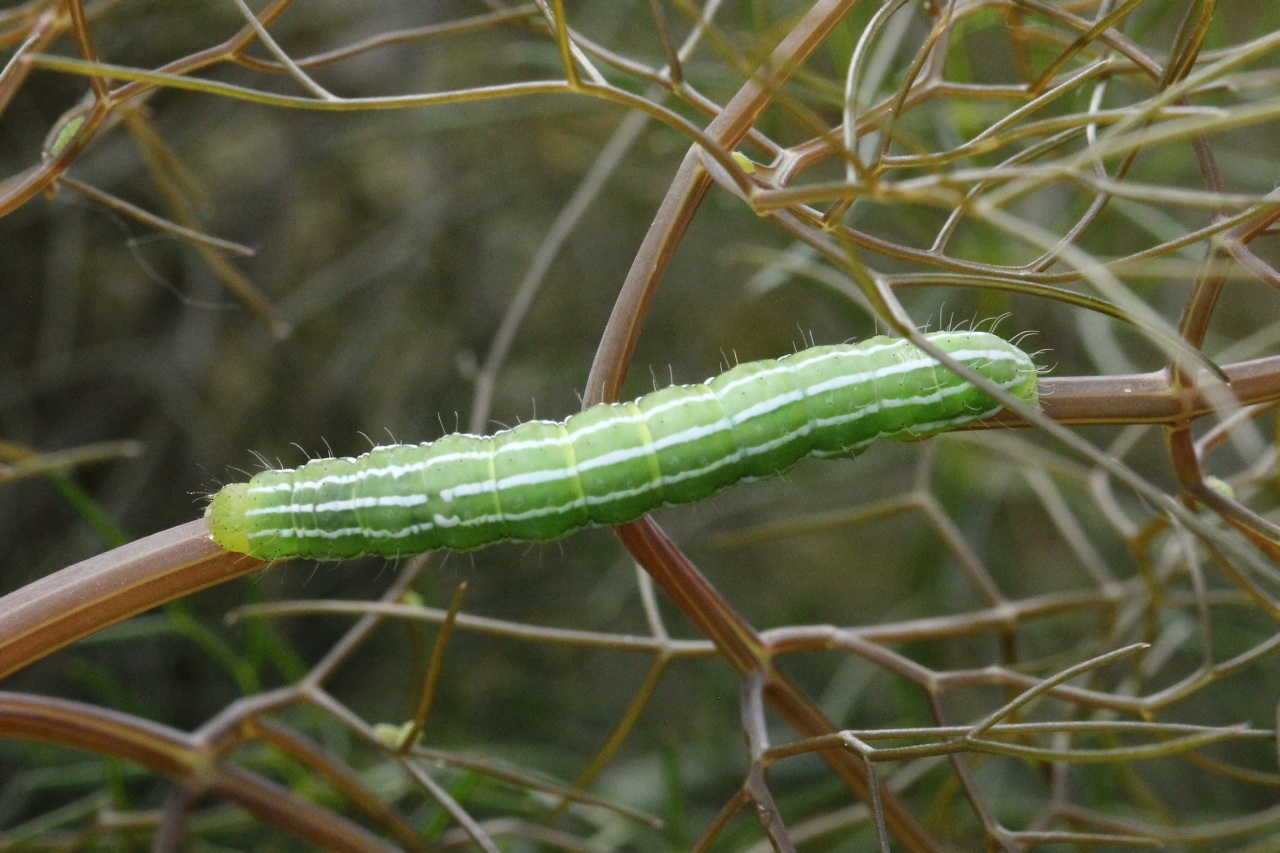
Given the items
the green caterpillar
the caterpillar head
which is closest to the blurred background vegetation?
the green caterpillar

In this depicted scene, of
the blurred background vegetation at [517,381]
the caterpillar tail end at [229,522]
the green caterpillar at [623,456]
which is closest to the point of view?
the caterpillar tail end at [229,522]

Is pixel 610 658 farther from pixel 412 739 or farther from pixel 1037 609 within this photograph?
pixel 412 739

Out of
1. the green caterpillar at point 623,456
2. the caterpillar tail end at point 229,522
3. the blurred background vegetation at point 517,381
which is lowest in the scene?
the caterpillar tail end at point 229,522

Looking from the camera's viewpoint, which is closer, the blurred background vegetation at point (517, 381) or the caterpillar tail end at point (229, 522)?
the caterpillar tail end at point (229, 522)

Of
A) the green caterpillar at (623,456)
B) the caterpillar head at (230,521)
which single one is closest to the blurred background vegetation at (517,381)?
the green caterpillar at (623,456)

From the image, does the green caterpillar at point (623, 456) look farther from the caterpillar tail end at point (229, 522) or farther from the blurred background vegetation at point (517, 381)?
the blurred background vegetation at point (517, 381)
